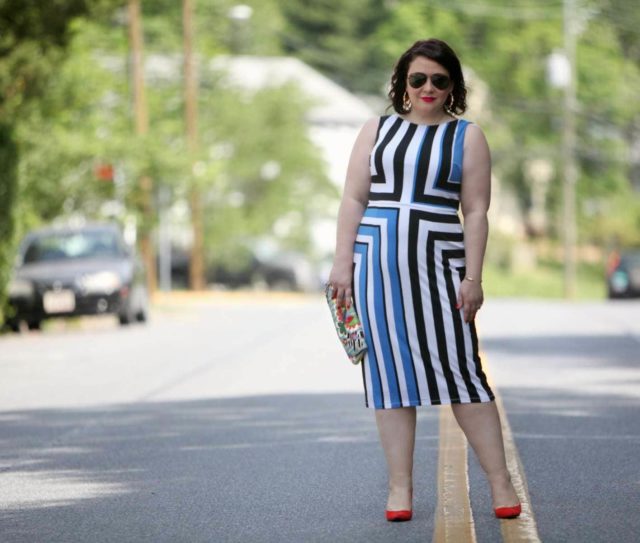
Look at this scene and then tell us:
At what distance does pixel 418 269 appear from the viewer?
639 centimetres

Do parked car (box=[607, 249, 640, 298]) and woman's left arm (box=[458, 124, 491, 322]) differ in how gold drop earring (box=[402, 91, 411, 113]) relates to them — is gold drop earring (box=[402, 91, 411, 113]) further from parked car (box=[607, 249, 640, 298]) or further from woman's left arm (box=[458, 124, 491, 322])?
parked car (box=[607, 249, 640, 298])

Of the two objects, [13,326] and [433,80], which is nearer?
[433,80]

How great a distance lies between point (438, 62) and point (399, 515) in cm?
178

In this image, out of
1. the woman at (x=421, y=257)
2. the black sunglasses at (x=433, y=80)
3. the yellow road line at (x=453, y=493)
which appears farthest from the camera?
the black sunglasses at (x=433, y=80)

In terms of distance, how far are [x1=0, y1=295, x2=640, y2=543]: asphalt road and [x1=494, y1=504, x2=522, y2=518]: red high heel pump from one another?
0.08m

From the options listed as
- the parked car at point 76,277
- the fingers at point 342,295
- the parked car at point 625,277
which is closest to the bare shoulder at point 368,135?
the fingers at point 342,295

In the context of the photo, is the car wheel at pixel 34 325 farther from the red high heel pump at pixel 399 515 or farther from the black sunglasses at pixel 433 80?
the black sunglasses at pixel 433 80

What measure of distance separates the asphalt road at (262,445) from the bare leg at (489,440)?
140 mm

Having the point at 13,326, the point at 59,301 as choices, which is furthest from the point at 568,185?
the point at 13,326

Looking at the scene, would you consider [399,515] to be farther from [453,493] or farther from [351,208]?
[351,208]

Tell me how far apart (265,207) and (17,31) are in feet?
86.4

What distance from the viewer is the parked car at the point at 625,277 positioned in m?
40.1

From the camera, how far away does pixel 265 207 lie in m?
49.7

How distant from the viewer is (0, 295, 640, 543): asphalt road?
6633 millimetres
